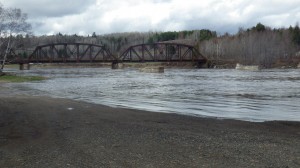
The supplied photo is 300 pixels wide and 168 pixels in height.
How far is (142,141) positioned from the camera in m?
14.6

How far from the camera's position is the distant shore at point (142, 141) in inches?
458

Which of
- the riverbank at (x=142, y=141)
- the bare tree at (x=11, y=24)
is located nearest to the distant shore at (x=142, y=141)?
the riverbank at (x=142, y=141)

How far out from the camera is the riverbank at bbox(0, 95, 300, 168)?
38.2 ft

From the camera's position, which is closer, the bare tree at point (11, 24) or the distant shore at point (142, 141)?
the distant shore at point (142, 141)

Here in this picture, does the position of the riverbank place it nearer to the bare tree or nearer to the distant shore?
the distant shore

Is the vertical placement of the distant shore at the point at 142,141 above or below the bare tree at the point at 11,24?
below

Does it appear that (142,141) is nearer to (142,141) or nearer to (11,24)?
(142,141)

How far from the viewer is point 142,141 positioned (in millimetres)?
14609

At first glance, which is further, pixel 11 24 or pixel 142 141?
pixel 11 24

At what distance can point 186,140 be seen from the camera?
14758 mm

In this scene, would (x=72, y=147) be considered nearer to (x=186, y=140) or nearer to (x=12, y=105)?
(x=186, y=140)

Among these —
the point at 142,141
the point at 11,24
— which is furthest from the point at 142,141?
the point at 11,24

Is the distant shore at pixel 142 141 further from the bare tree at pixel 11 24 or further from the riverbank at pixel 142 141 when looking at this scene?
the bare tree at pixel 11 24

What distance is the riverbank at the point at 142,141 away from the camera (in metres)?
11.6
